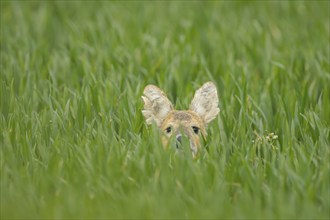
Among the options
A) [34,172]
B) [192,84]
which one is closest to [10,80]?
[192,84]

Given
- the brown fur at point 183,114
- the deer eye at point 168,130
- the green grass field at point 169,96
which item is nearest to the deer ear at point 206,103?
the brown fur at point 183,114

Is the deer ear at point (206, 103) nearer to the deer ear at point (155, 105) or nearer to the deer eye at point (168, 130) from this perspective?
the deer ear at point (155, 105)

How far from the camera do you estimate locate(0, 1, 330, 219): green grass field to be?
16.7 feet

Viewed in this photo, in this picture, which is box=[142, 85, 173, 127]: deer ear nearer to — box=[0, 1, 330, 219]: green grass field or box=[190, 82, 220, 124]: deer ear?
box=[0, 1, 330, 219]: green grass field

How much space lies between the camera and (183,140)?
218 inches

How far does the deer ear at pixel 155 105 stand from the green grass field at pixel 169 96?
98mm

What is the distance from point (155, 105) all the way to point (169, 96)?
53.0 inches

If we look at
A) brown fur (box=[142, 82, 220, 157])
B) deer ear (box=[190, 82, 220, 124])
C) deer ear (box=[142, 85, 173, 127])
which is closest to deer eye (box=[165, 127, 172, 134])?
brown fur (box=[142, 82, 220, 157])

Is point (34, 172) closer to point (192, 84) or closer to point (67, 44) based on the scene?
point (192, 84)

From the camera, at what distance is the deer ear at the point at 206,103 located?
238 inches

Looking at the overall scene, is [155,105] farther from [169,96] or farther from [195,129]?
[169,96]

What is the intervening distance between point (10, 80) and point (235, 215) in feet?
10.8

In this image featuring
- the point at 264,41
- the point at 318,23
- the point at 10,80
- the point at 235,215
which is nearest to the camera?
the point at 235,215

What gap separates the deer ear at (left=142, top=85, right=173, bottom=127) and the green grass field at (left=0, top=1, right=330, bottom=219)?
0.32 ft
